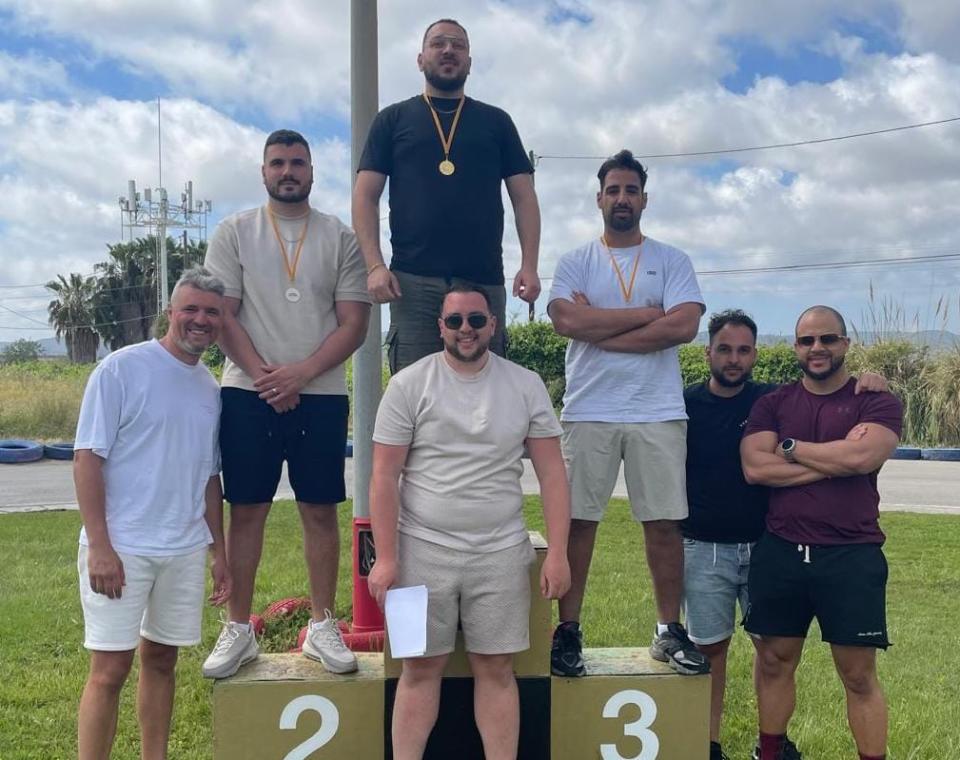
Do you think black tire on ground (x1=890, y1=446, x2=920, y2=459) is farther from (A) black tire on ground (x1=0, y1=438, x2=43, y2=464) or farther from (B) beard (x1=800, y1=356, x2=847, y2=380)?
(A) black tire on ground (x1=0, y1=438, x2=43, y2=464)

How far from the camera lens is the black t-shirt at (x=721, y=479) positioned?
407 cm

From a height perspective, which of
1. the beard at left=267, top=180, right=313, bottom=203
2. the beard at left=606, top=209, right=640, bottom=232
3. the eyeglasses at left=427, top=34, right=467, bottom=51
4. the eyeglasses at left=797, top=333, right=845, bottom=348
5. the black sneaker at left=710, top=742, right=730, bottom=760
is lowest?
the black sneaker at left=710, top=742, right=730, bottom=760

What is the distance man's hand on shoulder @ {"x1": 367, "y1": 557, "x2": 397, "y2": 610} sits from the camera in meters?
3.27

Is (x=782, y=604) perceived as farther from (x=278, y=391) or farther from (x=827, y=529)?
(x=278, y=391)

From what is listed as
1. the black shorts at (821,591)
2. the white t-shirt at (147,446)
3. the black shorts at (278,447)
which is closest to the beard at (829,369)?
the black shorts at (821,591)

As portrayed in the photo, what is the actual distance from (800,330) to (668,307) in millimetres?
571

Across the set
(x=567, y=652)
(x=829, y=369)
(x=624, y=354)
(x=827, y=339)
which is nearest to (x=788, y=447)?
(x=829, y=369)

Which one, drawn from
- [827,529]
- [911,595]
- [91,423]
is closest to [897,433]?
[827,529]

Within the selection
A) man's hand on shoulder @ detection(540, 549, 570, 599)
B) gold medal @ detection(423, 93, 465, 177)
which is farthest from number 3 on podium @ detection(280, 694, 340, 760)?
gold medal @ detection(423, 93, 465, 177)

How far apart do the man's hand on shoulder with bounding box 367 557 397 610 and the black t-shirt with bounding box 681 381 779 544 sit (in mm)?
1569

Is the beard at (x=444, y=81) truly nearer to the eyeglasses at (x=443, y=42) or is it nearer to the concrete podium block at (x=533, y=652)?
the eyeglasses at (x=443, y=42)

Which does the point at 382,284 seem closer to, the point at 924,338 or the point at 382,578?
the point at 382,578

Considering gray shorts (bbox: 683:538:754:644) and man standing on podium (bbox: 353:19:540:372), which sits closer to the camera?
man standing on podium (bbox: 353:19:540:372)

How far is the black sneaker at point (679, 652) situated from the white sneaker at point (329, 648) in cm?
135
